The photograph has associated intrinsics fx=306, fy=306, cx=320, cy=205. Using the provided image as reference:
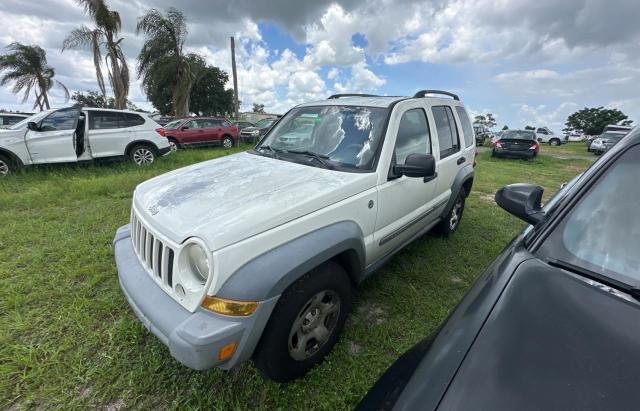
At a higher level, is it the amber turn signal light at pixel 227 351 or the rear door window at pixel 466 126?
the rear door window at pixel 466 126

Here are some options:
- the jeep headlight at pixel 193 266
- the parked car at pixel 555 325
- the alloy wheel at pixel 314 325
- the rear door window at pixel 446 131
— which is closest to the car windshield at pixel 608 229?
the parked car at pixel 555 325

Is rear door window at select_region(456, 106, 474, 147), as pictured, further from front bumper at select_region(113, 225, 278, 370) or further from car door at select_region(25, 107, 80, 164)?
car door at select_region(25, 107, 80, 164)

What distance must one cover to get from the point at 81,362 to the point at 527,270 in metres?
2.78

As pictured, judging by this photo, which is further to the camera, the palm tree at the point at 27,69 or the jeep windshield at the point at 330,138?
the palm tree at the point at 27,69

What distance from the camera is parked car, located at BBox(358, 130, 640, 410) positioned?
33.5 inches

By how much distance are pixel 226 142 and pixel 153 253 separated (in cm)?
1329

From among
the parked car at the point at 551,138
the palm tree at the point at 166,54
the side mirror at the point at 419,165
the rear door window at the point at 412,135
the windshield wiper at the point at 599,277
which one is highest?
the palm tree at the point at 166,54

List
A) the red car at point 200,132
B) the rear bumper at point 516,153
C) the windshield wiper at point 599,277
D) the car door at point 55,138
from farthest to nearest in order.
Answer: the rear bumper at point 516,153 < the red car at point 200,132 < the car door at point 55,138 < the windshield wiper at point 599,277

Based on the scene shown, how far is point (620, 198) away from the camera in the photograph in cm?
135

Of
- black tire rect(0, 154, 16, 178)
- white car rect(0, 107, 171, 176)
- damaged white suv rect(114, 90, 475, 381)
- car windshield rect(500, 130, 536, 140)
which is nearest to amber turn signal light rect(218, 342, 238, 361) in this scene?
damaged white suv rect(114, 90, 475, 381)

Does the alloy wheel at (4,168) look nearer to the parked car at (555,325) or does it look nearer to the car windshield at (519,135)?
the parked car at (555,325)

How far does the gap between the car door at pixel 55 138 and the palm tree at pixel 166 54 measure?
51.8ft

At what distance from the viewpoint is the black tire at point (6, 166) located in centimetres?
697

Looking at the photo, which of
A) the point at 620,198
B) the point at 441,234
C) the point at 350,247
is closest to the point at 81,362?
the point at 350,247
